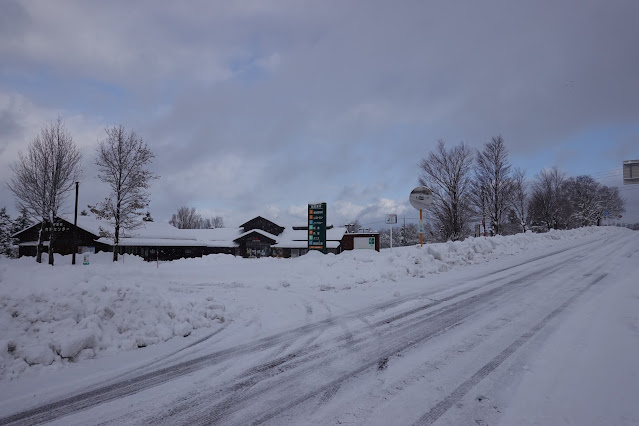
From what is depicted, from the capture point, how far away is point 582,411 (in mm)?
3193

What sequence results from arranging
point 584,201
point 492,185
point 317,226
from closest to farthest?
point 317,226, point 492,185, point 584,201

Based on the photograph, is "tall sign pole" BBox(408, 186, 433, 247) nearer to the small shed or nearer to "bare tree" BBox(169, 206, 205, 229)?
the small shed

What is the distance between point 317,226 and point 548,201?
46.9m

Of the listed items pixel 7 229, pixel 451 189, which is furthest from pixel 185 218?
pixel 451 189

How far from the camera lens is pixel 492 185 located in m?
35.7

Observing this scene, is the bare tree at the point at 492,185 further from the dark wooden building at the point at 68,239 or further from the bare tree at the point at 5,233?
the bare tree at the point at 5,233

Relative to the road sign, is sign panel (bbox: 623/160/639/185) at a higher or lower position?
higher

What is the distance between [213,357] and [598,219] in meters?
91.0

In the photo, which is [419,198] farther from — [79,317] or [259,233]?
[259,233]

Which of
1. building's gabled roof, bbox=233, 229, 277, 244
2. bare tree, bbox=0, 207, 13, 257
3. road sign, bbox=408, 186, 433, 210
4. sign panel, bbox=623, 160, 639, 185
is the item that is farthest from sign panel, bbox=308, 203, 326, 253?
bare tree, bbox=0, 207, 13, 257

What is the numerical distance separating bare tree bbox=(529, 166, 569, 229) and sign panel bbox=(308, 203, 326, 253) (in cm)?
4556

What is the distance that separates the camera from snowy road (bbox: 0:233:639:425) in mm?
3297

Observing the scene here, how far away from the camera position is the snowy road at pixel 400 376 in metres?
3.30

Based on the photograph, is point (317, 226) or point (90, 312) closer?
point (90, 312)
